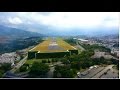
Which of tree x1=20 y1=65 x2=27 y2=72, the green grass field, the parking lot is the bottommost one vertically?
the parking lot

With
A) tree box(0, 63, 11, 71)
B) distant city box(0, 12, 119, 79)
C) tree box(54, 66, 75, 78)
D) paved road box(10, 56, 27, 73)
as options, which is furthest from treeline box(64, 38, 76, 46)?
tree box(0, 63, 11, 71)

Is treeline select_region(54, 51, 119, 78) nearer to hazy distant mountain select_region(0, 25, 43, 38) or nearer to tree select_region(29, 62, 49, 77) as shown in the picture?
tree select_region(29, 62, 49, 77)

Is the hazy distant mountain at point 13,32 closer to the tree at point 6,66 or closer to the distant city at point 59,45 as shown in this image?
the distant city at point 59,45

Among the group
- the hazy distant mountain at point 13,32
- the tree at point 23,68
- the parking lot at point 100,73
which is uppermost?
the hazy distant mountain at point 13,32

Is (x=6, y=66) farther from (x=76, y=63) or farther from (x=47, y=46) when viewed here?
(x=76, y=63)

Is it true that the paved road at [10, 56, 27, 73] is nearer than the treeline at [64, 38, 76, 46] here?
Yes

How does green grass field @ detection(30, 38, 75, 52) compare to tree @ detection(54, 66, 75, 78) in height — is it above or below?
above

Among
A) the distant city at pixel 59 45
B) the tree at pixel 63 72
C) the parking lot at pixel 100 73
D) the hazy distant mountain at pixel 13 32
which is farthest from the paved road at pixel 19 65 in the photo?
the parking lot at pixel 100 73

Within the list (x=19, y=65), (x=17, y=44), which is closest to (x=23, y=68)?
(x=19, y=65)

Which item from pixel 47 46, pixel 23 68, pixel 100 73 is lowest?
pixel 100 73
